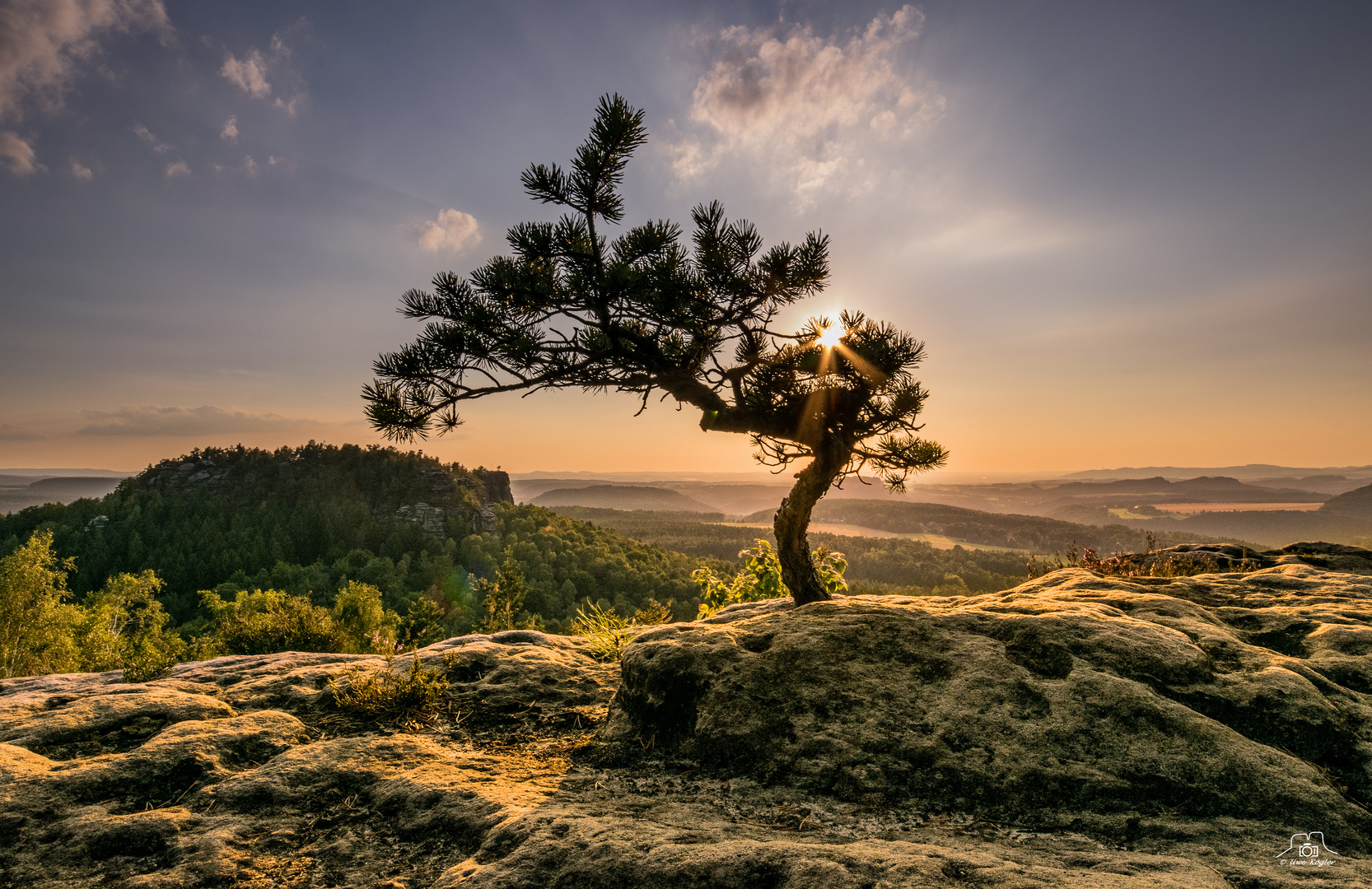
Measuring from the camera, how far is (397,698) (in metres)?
4.23

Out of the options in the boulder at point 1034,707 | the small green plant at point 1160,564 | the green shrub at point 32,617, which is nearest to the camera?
the boulder at point 1034,707

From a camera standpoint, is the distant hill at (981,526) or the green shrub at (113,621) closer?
the green shrub at (113,621)

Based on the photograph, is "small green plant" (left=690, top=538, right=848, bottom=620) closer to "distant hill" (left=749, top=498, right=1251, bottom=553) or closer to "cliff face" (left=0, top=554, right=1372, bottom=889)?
"cliff face" (left=0, top=554, right=1372, bottom=889)

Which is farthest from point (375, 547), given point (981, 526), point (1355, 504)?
point (1355, 504)

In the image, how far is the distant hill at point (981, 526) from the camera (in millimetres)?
85188

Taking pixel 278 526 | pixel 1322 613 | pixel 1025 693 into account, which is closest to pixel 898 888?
pixel 1025 693

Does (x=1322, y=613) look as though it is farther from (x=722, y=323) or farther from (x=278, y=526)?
(x=278, y=526)

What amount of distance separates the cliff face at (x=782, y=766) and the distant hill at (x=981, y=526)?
75725mm

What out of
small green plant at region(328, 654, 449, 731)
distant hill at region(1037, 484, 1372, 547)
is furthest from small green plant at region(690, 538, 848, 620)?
distant hill at region(1037, 484, 1372, 547)

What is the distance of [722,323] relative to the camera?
218 inches

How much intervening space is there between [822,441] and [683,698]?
302cm

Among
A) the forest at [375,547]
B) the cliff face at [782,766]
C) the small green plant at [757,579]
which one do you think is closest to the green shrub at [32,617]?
the forest at [375,547]

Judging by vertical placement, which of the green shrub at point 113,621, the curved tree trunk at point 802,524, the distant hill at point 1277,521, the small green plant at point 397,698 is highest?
the curved tree trunk at point 802,524

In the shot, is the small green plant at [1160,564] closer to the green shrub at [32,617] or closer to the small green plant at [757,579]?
the small green plant at [757,579]
